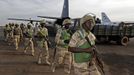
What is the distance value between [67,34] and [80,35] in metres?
4.42

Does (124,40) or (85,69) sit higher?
(85,69)

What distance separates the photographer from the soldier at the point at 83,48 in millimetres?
6457

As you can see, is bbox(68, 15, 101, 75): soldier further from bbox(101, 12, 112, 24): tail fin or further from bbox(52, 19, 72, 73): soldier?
bbox(101, 12, 112, 24): tail fin

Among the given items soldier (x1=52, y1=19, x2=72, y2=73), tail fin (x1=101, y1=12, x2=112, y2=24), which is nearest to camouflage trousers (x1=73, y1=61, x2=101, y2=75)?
soldier (x1=52, y1=19, x2=72, y2=73)

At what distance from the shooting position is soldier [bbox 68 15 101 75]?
21.2 ft

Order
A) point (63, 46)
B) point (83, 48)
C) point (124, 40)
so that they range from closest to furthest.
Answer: point (83, 48) → point (63, 46) → point (124, 40)

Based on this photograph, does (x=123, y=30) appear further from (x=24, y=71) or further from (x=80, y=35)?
(x=80, y=35)

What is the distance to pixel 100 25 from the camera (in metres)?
29.5


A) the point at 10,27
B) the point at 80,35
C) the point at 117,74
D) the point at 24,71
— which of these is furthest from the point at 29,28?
the point at 10,27

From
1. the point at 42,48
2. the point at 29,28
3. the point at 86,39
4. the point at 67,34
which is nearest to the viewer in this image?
the point at 86,39

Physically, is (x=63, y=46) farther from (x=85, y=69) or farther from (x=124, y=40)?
(x=124, y=40)

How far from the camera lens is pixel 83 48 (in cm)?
647

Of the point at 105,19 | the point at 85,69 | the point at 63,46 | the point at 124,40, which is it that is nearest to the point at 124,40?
the point at 124,40

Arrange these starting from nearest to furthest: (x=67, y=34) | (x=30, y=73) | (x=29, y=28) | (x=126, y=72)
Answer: (x=67, y=34)
(x=30, y=73)
(x=126, y=72)
(x=29, y=28)
